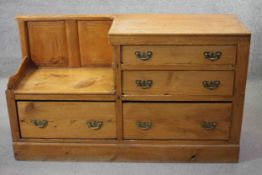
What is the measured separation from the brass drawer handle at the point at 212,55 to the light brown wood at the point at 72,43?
0.84 m

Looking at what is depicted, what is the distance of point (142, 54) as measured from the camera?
210 centimetres

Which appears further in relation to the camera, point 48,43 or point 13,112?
point 48,43

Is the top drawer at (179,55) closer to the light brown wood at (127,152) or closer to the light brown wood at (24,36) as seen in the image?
the light brown wood at (127,152)

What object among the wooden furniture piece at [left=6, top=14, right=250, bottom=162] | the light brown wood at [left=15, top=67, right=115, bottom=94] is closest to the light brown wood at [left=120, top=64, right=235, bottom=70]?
the wooden furniture piece at [left=6, top=14, right=250, bottom=162]

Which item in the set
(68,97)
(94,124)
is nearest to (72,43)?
(68,97)

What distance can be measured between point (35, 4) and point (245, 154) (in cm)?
201

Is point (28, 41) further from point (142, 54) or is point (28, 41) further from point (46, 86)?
point (142, 54)

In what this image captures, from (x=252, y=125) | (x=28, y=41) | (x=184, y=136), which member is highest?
(x=28, y=41)

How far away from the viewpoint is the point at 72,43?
100 inches

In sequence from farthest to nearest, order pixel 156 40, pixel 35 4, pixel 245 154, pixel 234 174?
pixel 35 4 → pixel 245 154 → pixel 234 174 → pixel 156 40

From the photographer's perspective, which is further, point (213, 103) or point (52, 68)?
point (52, 68)

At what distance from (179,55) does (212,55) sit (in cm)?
16

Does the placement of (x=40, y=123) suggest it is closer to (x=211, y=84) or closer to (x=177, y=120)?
(x=177, y=120)

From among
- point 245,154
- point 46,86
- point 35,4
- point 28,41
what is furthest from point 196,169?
point 35,4
